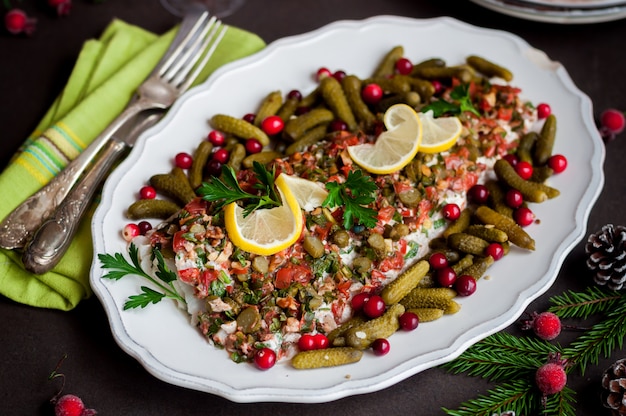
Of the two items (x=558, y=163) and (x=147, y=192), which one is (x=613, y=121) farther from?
(x=147, y=192)

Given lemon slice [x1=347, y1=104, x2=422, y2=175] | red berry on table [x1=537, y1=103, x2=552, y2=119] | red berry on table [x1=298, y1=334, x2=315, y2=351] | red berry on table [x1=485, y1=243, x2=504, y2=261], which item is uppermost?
lemon slice [x1=347, y1=104, x2=422, y2=175]

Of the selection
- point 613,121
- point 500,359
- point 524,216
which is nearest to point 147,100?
point 524,216

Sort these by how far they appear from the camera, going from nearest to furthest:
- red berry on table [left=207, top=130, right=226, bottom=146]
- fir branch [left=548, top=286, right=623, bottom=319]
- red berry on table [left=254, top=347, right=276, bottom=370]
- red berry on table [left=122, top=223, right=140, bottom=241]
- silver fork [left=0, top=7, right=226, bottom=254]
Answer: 1. red berry on table [left=254, top=347, right=276, bottom=370]
2. red berry on table [left=122, top=223, right=140, bottom=241]
3. fir branch [left=548, top=286, right=623, bottom=319]
4. silver fork [left=0, top=7, right=226, bottom=254]
5. red berry on table [left=207, top=130, right=226, bottom=146]

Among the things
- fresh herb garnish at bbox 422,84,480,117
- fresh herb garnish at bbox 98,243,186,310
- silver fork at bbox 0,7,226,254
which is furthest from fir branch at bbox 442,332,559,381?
silver fork at bbox 0,7,226,254

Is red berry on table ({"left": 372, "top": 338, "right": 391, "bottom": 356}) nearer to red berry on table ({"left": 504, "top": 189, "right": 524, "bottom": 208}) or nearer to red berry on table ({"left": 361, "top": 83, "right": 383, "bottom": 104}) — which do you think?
red berry on table ({"left": 504, "top": 189, "right": 524, "bottom": 208})

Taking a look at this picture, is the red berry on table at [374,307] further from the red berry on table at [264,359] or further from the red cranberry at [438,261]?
the red berry on table at [264,359]

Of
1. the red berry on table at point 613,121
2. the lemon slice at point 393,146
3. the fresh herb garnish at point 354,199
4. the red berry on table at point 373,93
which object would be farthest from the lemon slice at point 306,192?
the red berry on table at point 613,121

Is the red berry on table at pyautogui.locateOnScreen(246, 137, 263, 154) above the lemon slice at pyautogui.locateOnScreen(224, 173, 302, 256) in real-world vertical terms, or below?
below

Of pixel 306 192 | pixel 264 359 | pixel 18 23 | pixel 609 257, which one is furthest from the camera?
pixel 18 23
